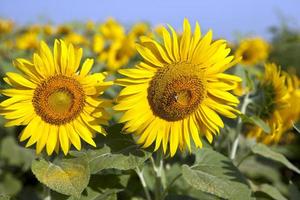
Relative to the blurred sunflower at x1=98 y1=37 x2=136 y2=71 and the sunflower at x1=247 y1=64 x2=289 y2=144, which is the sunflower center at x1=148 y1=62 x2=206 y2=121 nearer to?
the sunflower at x1=247 y1=64 x2=289 y2=144

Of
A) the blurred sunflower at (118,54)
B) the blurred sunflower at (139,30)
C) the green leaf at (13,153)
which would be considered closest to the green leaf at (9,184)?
the green leaf at (13,153)

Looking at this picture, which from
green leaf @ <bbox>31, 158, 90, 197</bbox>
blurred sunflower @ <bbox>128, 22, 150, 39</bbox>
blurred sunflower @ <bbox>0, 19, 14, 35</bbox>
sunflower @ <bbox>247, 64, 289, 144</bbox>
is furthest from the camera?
blurred sunflower @ <bbox>0, 19, 14, 35</bbox>

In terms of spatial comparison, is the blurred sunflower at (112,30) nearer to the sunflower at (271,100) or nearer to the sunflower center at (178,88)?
the sunflower at (271,100)

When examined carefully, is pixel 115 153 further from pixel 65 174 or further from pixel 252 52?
pixel 252 52

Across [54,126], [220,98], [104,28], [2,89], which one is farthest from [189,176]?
[104,28]

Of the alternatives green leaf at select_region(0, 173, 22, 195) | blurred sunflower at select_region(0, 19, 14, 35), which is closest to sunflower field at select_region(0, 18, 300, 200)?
green leaf at select_region(0, 173, 22, 195)

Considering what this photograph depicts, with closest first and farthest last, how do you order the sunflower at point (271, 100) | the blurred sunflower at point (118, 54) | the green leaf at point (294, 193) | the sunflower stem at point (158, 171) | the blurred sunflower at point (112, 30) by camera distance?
the sunflower stem at point (158, 171) → the green leaf at point (294, 193) → the sunflower at point (271, 100) → the blurred sunflower at point (118, 54) → the blurred sunflower at point (112, 30)
